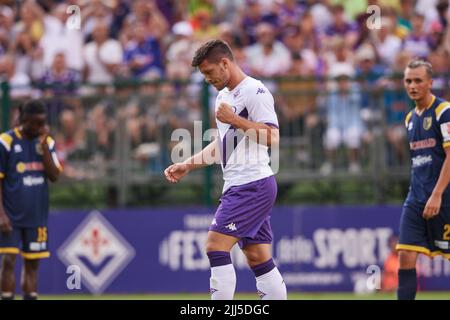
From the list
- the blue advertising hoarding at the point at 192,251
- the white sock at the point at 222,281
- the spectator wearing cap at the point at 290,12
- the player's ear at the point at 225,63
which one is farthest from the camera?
the spectator wearing cap at the point at 290,12

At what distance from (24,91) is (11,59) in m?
1.53

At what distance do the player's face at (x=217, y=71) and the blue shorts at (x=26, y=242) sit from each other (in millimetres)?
4112

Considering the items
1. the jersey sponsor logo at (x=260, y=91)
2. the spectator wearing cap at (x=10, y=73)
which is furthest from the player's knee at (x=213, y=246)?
the spectator wearing cap at (x=10, y=73)

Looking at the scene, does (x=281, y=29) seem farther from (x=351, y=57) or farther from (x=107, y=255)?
(x=107, y=255)

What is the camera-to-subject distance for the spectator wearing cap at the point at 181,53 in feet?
57.0

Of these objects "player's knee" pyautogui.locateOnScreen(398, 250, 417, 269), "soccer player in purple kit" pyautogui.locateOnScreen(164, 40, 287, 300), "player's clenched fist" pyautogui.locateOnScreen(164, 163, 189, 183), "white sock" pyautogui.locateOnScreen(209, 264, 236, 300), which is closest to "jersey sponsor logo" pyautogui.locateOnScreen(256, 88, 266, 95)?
"soccer player in purple kit" pyautogui.locateOnScreen(164, 40, 287, 300)

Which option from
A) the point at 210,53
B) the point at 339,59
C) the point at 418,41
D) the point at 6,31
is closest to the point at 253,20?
the point at 339,59

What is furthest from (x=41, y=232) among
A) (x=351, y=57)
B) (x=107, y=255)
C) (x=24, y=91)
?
(x=351, y=57)

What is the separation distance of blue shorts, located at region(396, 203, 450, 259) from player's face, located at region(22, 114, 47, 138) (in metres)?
4.44

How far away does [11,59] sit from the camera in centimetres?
1742

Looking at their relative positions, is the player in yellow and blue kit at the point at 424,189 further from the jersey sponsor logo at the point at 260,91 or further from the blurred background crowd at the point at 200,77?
the blurred background crowd at the point at 200,77

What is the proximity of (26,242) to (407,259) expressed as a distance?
4702mm

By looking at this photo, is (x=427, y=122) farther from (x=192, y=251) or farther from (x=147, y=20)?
(x=147, y=20)

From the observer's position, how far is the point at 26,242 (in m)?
12.3
